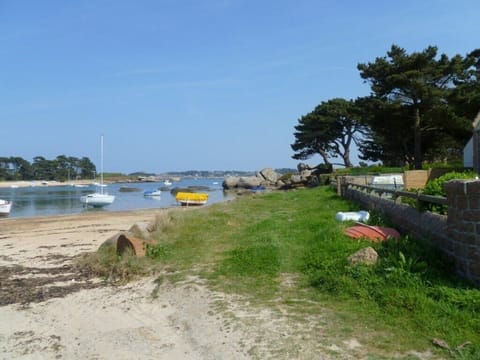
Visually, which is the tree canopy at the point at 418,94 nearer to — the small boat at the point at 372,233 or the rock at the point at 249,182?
the small boat at the point at 372,233

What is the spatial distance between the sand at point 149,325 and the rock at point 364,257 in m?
1.56

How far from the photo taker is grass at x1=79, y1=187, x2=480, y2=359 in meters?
4.61

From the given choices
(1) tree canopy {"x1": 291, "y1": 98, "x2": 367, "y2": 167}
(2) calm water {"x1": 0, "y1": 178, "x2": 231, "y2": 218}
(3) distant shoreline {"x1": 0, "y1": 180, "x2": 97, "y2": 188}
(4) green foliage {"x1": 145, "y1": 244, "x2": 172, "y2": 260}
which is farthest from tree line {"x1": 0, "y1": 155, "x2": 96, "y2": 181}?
(4) green foliage {"x1": 145, "y1": 244, "x2": 172, "y2": 260}

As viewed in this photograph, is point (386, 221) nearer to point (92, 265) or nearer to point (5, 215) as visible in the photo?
point (92, 265)

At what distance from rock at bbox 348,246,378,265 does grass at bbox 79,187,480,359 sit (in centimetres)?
12

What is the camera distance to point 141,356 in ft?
15.5

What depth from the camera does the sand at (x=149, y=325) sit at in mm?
4684

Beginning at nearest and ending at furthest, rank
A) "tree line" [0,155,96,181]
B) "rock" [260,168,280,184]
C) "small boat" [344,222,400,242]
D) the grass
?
1. the grass
2. "small boat" [344,222,400,242]
3. "rock" [260,168,280,184]
4. "tree line" [0,155,96,181]

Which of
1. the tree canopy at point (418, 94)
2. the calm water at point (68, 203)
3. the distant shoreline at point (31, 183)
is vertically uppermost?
the tree canopy at point (418, 94)

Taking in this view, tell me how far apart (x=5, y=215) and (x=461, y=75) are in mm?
39001

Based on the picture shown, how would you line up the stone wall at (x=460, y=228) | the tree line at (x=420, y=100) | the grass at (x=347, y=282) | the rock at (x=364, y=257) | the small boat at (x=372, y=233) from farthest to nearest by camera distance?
1. the tree line at (x=420, y=100)
2. the small boat at (x=372, y=233)
3. the rock at (x=364, y=257)
4. the stone wall at (x=460, y=228)
5. the grass at (x=347, y=282)

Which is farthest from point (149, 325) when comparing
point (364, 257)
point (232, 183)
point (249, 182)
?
point (232, 183)

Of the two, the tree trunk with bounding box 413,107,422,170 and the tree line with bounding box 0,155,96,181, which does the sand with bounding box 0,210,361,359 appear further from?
the tree line with bounding box 0,155,96,181

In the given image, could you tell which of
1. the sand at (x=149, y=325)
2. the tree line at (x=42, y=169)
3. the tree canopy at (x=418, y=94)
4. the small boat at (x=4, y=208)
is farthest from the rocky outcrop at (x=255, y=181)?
the tree line at (x=42, y=169)
